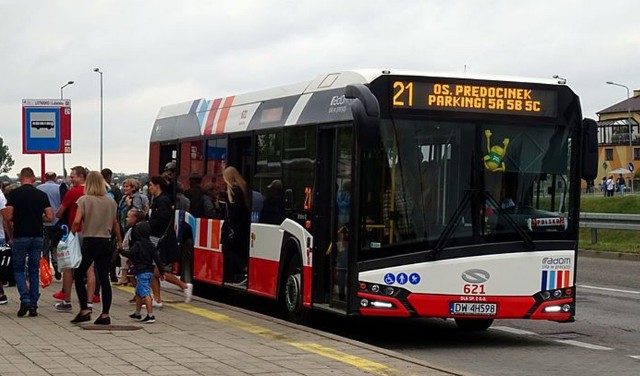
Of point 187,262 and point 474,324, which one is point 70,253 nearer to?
point 474,324

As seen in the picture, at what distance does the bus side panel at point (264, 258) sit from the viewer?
1469 cm

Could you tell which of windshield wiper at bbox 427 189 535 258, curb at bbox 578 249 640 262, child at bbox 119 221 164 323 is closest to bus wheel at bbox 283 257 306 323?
child at bbox 119 221 164 323

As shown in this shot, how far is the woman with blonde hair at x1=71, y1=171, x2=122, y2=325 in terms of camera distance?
42.4 feet

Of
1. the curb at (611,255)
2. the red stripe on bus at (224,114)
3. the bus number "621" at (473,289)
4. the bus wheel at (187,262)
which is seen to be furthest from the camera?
the curb at (611,255)

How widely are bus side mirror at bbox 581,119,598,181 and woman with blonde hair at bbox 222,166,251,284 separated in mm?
4747

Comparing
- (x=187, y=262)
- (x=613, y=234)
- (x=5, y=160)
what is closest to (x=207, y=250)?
(x=187, y=262)

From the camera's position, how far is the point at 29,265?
14219 mm

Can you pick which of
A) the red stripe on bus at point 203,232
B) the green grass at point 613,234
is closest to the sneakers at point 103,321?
the red stripe on bus at point 203,232

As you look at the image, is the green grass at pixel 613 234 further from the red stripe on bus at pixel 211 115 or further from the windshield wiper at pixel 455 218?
the windshield wiper at pixel 455 218

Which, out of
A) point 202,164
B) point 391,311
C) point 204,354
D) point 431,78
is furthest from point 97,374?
point 202,164

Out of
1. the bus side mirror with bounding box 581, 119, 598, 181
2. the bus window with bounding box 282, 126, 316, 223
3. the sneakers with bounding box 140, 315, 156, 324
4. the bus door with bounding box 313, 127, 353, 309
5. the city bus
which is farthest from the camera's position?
the bus window with bounding box 282, 126, 316, 223

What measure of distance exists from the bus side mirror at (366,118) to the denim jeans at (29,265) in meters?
4.38

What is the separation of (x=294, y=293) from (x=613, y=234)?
974 inches

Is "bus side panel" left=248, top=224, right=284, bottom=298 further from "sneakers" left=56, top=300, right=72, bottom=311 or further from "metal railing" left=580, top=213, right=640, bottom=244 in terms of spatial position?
"metal railing" left=580, top=213, right=640, bottom=244
